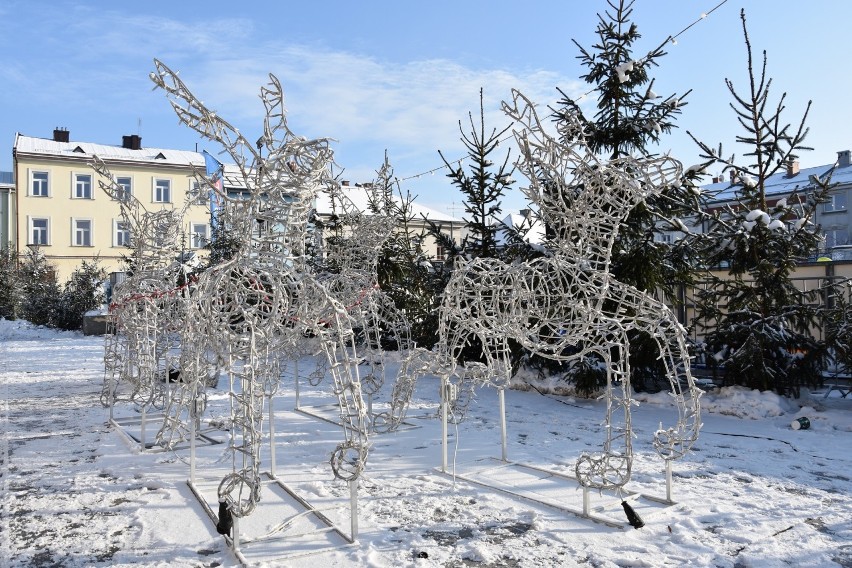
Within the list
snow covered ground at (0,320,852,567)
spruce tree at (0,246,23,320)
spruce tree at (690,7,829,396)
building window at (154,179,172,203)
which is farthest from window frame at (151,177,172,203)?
spruce tree at (690,7,829,396)

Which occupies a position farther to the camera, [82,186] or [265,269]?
[82,186]

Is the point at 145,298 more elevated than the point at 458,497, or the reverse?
the point at 145,298

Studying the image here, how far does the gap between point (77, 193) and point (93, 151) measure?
2.05 metres

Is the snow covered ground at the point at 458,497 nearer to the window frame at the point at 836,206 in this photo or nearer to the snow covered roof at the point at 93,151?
the window frame at the point at 836,206

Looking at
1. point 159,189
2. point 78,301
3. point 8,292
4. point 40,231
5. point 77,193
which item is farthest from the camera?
point 159,189

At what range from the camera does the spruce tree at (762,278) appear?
7.64 metres

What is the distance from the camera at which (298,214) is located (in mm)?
4125

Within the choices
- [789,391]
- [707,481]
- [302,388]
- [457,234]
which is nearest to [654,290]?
[789,391]

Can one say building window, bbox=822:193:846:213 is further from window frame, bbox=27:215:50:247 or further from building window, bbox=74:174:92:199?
window frame, bbox=27:215:50:247

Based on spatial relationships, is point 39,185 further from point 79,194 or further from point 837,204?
point 837,204

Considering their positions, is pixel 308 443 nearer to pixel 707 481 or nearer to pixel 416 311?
pixel 707 481

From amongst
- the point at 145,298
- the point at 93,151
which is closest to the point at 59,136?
the point at 93,151

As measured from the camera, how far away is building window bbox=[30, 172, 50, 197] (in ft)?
90.4

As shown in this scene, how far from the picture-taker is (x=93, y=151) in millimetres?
28156
